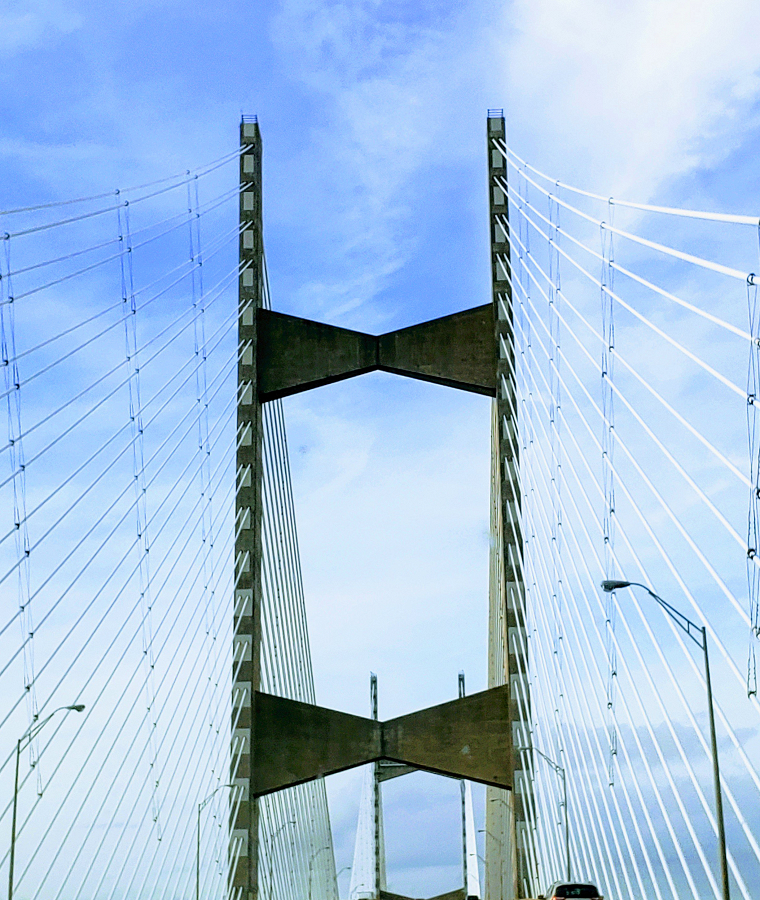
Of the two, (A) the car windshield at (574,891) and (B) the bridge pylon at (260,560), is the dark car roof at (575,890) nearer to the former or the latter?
(A) the car windshield at (574,891)

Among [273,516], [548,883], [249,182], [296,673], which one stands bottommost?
[548,883]

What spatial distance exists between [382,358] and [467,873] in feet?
185

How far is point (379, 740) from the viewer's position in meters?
33.0

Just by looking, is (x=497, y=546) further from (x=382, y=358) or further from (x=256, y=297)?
(x=256, y=297)

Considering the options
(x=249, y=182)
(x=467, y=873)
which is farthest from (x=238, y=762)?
(x=467, y=873)

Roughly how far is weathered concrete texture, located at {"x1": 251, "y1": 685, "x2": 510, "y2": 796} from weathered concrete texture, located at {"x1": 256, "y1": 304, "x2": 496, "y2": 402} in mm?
7175

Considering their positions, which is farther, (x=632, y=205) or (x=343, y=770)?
(x=343, y=770)

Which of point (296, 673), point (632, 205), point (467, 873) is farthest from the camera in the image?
point (467, 873)

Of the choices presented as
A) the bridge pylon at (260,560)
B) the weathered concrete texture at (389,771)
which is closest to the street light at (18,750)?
the bridge pylon at (260,560)

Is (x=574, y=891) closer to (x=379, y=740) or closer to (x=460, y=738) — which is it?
(x=460, y=738)

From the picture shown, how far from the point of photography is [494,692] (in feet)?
107

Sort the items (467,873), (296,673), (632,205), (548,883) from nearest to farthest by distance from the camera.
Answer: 1. (632,205)
2. (548,883)
3. (296,673)
4. (467,873)

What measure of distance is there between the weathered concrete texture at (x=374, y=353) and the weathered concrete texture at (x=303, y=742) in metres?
7.25

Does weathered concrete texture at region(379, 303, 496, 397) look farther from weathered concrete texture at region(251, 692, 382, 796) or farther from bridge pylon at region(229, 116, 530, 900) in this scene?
weathered concrete texture at region(251, 692, 382, 796)
